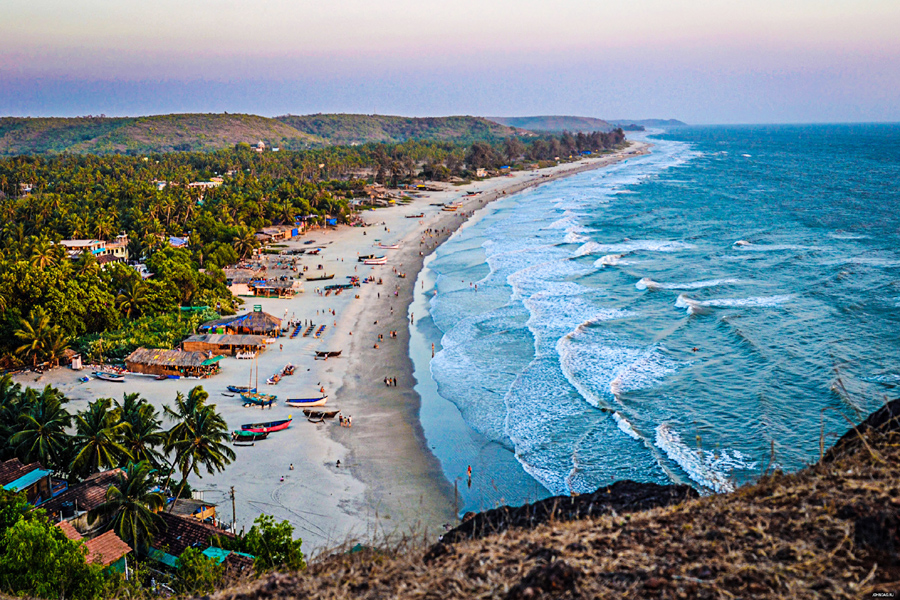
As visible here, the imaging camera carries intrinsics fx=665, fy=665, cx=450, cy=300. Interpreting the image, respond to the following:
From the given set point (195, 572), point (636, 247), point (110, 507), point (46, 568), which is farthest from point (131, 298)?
point (636, 247)

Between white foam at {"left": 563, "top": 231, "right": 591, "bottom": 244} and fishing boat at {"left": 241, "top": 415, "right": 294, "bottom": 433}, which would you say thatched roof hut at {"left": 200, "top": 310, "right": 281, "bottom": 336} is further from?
white foam at {"left": 563, "top": 231, "right": 591, "bottom": 244}

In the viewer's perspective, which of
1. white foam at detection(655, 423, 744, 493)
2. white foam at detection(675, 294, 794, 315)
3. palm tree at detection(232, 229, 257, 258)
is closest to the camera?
white foam at detection(655, 423, 744, 493)

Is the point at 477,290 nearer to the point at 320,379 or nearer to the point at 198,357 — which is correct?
the point at 320,379

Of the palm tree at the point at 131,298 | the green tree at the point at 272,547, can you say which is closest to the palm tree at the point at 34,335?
the palm tree at the point at 131,298

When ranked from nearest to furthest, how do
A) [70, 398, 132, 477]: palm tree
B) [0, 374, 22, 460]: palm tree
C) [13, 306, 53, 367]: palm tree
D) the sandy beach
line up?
[70, 398, 132, 477]: palm tree, [0, 374, 22, 460]: palm tree, the sandy beach, [13, 306, 53, 367]: palm tree

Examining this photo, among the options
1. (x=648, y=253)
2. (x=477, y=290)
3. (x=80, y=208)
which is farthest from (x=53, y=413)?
(x=80, y=208)

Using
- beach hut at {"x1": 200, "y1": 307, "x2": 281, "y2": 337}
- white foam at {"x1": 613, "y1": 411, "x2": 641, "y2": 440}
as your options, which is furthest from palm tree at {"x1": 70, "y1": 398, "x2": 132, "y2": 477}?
beach hut at {"x1": 200, "y1": 307, "x2": 281, "y2": 337}

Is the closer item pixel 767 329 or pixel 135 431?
pixel 135 431
